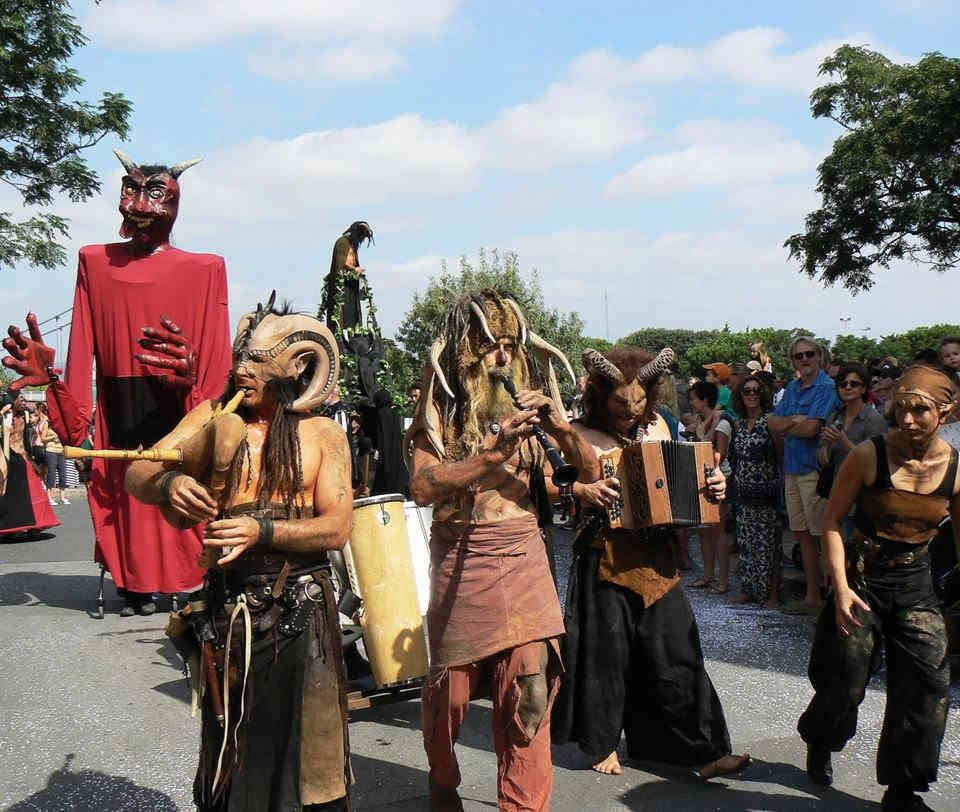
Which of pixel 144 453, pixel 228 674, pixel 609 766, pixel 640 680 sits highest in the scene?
pixel 144 453

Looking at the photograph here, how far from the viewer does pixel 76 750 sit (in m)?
4.71

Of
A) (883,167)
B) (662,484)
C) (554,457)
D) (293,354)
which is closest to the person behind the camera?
(293,354)

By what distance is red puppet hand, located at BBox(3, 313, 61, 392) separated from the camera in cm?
519

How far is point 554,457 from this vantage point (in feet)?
12.0

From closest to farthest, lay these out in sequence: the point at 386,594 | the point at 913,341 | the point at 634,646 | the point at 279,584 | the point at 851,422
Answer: the point at 279,584, the point at 634,646, the point at 386,594, the point at 851,422, the point at 913,341

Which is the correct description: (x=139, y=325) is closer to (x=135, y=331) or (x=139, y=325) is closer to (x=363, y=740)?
(x=135, y=331)

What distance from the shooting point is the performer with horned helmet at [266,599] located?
3.11m

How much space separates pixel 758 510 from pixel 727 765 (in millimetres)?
3954

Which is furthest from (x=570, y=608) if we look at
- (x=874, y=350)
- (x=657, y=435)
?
(x=874, y=350)

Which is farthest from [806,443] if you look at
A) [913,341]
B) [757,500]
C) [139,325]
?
[913,341]

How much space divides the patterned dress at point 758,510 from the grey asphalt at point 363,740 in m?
0.82

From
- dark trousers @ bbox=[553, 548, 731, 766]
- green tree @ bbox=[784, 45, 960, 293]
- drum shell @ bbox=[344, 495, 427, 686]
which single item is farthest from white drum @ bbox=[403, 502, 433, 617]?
green tree @ bbox=[784, 45, 960, 293]

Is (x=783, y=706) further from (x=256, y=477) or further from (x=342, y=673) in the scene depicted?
(x=256, y=477)

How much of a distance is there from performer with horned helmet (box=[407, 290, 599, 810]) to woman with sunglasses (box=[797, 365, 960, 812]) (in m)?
1.14
